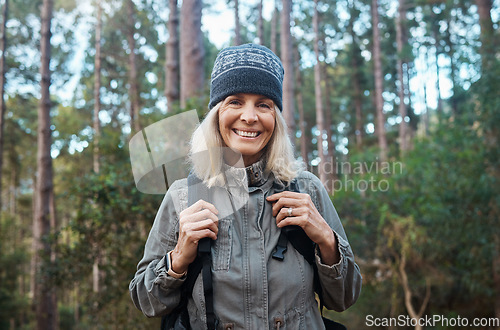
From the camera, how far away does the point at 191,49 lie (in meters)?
6.62

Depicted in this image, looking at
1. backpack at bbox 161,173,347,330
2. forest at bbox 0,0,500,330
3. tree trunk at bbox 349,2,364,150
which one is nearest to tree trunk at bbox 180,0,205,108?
forest at bbox 0,0,500,330

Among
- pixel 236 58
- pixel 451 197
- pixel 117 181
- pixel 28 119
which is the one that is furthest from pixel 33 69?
pixel 236 58

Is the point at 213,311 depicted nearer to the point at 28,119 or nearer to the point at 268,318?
the point at 268,318

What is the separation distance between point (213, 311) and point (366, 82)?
23951mm

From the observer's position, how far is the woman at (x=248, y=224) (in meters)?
1.63

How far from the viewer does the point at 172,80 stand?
753cm

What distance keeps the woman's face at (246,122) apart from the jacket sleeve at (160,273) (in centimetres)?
34

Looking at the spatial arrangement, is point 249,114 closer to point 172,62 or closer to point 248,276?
point 248,276

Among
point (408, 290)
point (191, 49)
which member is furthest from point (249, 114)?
point (408, 290)

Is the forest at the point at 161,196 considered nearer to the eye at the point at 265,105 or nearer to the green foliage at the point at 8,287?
the green foliage at the point at 8,287

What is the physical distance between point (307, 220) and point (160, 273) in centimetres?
63

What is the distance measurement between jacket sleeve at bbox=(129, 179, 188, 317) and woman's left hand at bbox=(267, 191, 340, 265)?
46cm

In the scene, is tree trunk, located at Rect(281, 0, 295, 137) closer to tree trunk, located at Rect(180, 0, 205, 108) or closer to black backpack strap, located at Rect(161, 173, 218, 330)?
tree trunk, located at Rect(180, 0, 205, 108)

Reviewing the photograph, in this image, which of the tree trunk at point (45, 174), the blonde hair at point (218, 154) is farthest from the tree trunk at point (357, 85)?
the blonde hair at point (218, 154)
